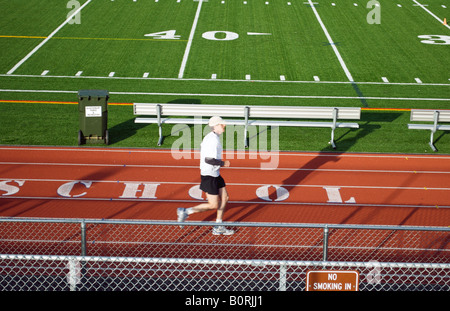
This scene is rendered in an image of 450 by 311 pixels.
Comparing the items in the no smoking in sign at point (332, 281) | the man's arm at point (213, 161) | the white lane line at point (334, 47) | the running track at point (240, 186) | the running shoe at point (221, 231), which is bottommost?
the running track at point (240, 186)

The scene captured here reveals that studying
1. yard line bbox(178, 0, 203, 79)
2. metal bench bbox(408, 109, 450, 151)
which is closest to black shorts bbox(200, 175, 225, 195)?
metal bench bbox(408, 109, 450, 151)

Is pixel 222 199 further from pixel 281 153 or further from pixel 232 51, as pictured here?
pixel 232 51

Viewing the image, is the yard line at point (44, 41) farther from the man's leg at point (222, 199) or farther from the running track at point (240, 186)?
the man's leg at point (222, 199)

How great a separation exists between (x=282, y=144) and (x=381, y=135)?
2.80 m

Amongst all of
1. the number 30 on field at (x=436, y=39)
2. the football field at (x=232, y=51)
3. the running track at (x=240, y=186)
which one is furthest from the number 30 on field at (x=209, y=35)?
the running track at (x=240, y=186)

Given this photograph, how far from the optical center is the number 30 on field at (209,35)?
2549 cm

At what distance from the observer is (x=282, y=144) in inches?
611

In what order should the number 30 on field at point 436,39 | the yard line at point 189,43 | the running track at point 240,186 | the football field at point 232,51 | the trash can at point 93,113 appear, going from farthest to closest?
the number 30 on field at point 436,39 → the yard line at point 189,43 → the football field at point 232,51 → the trash can at point 93,113 → the running track at point 240,186

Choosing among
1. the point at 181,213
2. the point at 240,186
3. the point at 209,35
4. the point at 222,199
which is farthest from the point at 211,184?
the point at 209,35

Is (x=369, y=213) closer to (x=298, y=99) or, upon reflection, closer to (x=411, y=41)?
(x=298, y=99)

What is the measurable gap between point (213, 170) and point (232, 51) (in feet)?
46.8

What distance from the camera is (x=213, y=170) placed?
404 inches

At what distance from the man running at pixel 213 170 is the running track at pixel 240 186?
109cm

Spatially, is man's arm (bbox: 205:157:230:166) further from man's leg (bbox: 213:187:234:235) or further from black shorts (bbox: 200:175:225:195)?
man's leg (bbox: 213:187:234:235)
